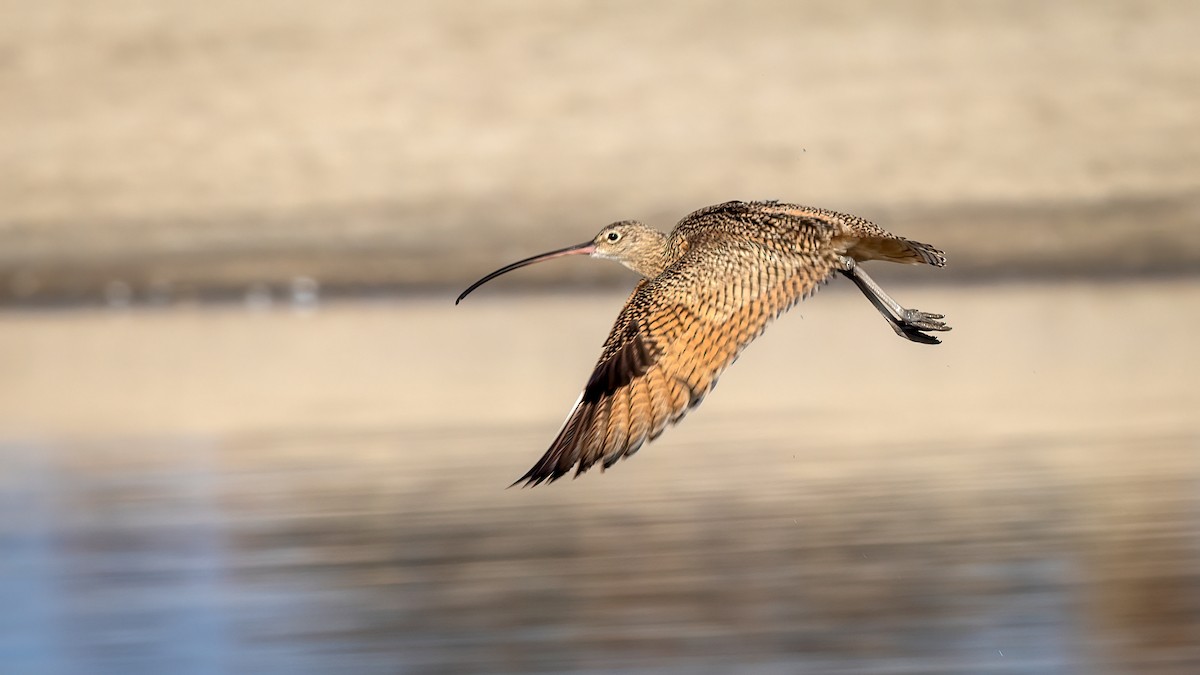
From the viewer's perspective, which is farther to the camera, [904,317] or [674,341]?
[904,317]

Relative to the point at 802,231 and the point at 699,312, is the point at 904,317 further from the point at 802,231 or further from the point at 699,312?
the point at 699,312

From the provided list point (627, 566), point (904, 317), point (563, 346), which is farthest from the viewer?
point (563, 346)

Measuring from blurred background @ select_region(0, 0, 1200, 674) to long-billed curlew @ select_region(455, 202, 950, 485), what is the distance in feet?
Answer: 1.82

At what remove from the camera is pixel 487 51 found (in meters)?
19.9

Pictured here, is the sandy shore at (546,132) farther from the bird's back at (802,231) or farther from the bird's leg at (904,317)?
the bird's back at (802,231)

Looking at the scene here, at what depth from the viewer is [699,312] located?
246 inches

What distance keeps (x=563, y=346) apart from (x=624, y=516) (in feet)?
17.7

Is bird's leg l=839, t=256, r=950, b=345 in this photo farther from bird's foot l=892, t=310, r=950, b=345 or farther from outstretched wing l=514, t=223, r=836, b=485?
outstretched wing l=514, t=223, r=836, b=485

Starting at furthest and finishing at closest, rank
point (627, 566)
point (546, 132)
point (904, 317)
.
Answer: point (546, 132) < point (904, 317) < point (627, 566)

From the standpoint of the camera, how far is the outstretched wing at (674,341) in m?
5.98

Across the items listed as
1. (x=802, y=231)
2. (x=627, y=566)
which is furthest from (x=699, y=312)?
(x=627, y=566)

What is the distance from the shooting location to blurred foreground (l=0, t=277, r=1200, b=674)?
5945mm

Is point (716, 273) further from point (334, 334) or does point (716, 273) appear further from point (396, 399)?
point (334, 334)

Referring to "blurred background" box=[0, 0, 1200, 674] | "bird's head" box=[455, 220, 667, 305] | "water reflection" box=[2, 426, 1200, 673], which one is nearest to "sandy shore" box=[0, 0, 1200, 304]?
"blurred background" box=[0, 0, 1200, 674]
